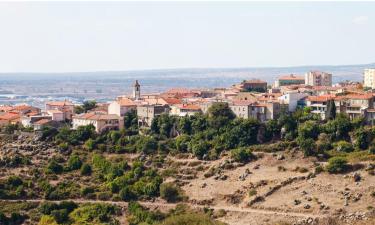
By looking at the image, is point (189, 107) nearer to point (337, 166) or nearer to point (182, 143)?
point (182, 143)

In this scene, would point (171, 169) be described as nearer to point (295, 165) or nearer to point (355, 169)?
point (295, 165)

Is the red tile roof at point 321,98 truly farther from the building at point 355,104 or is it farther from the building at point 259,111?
the building at point 259,111

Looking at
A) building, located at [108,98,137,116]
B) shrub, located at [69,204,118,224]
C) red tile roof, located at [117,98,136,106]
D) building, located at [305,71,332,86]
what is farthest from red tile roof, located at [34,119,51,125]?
building, located at [305,71,332,86]

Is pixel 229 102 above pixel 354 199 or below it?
above

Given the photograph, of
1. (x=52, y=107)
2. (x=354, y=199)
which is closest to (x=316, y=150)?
(x=354, y=199)

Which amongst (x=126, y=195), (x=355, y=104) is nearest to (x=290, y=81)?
(x=355, y=104)
